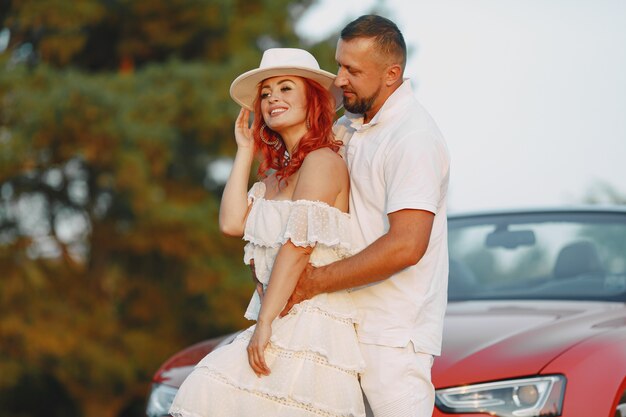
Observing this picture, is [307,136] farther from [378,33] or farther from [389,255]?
[389,255]

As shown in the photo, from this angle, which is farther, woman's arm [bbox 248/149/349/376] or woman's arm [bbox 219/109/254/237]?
woman's arm [bbox 219/109/254/237]

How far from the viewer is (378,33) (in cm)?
332

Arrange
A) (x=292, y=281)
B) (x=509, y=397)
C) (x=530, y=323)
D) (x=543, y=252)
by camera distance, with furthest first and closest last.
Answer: (x=543, y=252) → (x=530, y=323) → (x=509, y=397) → (x=292, y=281)

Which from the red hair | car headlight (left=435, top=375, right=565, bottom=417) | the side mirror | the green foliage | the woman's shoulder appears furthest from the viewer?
the green foliage

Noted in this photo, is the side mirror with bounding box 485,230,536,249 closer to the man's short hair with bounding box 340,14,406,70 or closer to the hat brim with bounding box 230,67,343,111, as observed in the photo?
the hat brim with bounding box 230,67,343,111

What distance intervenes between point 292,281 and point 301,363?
25 cm

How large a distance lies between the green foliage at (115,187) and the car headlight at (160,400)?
11.3 meters

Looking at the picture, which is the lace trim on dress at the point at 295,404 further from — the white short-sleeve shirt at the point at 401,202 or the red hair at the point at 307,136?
the red hair at the point at 307,136

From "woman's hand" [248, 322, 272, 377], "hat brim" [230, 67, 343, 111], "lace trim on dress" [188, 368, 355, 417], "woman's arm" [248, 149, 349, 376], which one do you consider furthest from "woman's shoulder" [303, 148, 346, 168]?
"lace trim on dress" [188, 368, 355, 417]

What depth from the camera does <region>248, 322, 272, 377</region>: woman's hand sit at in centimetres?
313

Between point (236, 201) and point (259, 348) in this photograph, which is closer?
point (259, 348)

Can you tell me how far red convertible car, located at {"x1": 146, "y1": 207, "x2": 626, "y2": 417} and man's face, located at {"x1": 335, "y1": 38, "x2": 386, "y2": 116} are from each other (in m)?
1.05

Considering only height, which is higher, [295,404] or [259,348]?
[259,348]

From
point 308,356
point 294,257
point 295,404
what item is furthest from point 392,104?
point 295,404
